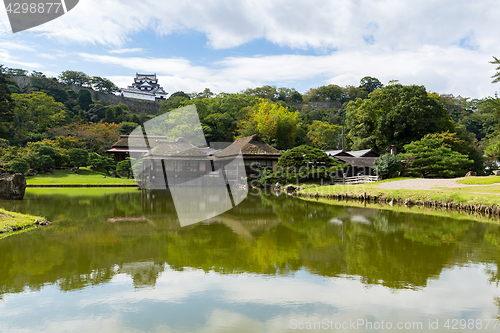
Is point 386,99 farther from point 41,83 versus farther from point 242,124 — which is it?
point 41,83

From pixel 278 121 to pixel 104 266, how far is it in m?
35.0

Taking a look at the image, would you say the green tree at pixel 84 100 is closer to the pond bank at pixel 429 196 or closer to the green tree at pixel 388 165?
the pond bank at pixel 429 196

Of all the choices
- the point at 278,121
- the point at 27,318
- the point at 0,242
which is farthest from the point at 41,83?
the point at 27,318

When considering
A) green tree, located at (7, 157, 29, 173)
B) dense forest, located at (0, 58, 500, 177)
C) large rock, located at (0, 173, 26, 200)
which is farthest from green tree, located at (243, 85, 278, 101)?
large rock, located at (0, 173, 26, 200)

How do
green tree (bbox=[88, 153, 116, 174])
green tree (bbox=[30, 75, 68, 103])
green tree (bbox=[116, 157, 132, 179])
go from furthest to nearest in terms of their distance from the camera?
green tree (bbox=[30, 75, 68, 103]) → green tree (bbox=[88, 153, 116, 174]) → green tree (bbox=[116, 157, 132, 179])

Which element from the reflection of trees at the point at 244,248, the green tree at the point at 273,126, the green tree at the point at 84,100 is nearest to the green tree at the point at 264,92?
the green tree at the point at 273,126

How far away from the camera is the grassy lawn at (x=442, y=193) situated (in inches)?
539

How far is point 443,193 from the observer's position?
15422 millimetres

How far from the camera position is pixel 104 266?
609cm

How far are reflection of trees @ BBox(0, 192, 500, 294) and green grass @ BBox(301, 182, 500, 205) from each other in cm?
328

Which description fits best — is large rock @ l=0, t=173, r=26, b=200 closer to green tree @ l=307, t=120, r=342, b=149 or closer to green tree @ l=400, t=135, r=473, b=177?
Result: green tree @ l=400, t=135, r=473, b=177

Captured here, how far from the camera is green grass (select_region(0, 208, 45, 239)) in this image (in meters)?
8.69

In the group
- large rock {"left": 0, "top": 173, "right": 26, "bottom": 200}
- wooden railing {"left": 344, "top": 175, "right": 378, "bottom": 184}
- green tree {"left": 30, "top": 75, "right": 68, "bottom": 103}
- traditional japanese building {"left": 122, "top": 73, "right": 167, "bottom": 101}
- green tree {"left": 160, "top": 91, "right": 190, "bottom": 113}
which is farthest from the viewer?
traditional japanese building {"left": 122, "top": 73, "right": 167, "bottom": 101}

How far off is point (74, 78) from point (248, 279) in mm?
67315
